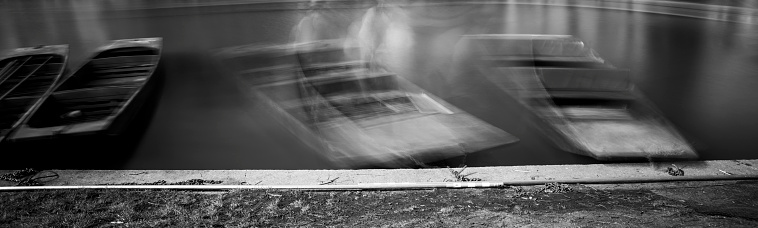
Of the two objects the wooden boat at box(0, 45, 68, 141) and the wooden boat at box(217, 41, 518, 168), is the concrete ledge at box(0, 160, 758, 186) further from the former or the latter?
the wooden boat at box(0, 45, 68, 141)

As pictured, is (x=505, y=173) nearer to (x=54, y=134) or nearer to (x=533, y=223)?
(x=533, y=223)

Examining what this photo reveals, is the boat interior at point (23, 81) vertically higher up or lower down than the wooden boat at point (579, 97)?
higher up

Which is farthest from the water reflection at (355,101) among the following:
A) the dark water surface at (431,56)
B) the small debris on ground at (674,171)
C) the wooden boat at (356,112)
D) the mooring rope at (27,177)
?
the mooring rope at (27,177)

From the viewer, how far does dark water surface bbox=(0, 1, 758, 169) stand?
5055mm

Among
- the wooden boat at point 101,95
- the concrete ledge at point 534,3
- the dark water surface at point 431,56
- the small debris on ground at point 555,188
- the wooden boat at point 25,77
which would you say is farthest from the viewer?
the concrete ledge at point 534,3

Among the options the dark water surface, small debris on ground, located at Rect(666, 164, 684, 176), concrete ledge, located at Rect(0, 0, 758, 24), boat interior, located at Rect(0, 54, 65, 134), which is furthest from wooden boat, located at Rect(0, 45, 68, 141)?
small debris on ground, located at Rect(666, 164, 684, 176)

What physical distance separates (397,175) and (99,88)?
3302mm

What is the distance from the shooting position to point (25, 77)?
526 cm

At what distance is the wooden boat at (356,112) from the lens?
13.3 ft

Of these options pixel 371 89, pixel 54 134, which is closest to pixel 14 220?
pixel 54 134

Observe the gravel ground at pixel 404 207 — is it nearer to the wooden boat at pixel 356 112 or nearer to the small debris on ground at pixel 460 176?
the small debris on ground at pixel 460 176

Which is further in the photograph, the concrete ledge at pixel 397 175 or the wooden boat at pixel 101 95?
the wooden boat at pixel 101 95

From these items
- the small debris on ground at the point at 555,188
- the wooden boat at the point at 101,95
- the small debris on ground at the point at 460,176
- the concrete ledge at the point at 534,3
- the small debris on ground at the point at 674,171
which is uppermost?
the concrete ledge at the point at 534,3

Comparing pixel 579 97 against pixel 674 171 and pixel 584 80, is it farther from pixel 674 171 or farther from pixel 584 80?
pixel 674 171
